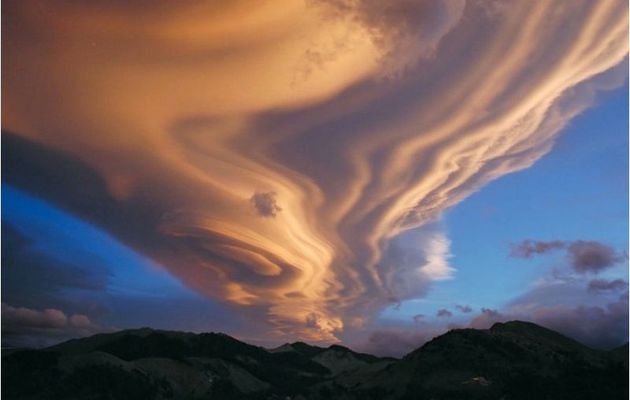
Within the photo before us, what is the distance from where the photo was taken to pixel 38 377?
141375mm

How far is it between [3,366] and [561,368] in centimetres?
14281

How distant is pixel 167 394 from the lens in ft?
530

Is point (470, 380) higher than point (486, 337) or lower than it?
lower

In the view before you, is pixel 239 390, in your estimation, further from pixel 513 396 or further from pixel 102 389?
pixel 513 396

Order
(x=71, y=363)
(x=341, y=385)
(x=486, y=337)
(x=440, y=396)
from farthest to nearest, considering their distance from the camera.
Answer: (x=341, y=385) < (x=486, y=337) < (x=71, y=363) < (x=440, y=396)

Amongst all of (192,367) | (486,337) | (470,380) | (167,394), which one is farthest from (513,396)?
(192,367)

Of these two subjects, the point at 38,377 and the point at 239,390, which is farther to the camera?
the point at 239,390

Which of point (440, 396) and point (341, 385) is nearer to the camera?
point (440, 396)

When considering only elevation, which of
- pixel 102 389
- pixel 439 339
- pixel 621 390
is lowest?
pixel 102 389

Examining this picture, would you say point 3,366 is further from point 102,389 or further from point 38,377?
point 102,389

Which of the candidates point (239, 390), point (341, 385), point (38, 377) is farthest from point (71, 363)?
point (341, 385)

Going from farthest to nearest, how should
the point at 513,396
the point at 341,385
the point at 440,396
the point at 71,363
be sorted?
the point at 341,385 → the point at 71,363 → the point at 440,396 → the point at 513,396

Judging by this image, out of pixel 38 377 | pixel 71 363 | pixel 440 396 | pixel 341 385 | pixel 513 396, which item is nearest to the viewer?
pixel 513 396

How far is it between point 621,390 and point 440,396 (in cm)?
4026
